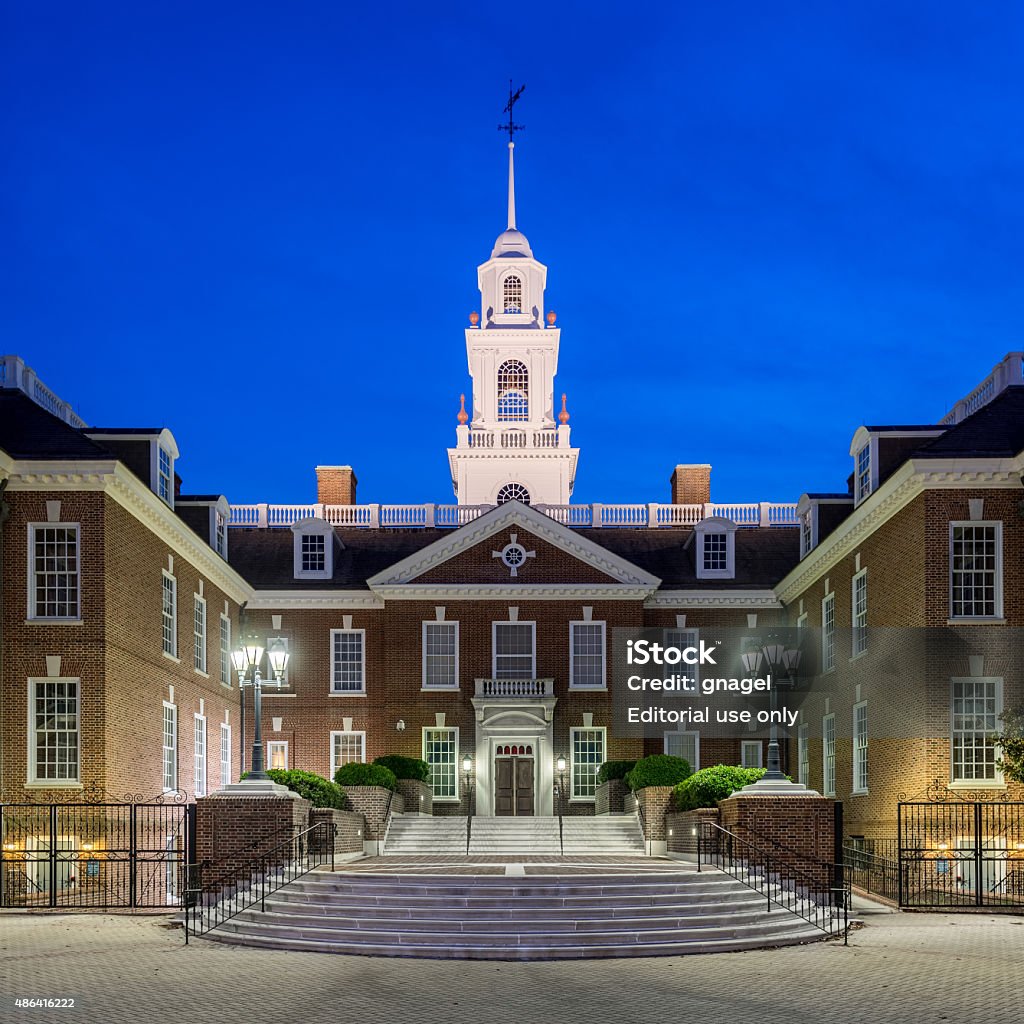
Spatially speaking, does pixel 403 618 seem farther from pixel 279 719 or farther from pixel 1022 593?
pixel 1022 593

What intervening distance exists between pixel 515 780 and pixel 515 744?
1011 millimetres

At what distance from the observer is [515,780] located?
42281mm

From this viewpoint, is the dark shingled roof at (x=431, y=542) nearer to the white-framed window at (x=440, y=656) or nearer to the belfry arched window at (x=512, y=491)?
the white-framed window at (x=440, y=656)

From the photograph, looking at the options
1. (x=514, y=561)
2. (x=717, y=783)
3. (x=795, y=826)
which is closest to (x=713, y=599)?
(x=514, y=561)

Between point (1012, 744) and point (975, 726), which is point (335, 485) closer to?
point (975, 726)

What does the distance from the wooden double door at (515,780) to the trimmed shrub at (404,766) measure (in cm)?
324

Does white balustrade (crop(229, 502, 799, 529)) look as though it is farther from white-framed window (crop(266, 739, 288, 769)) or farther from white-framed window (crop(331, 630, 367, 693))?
white-framed window (crop(266, 739, 288, 769))

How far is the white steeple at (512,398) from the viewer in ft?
198

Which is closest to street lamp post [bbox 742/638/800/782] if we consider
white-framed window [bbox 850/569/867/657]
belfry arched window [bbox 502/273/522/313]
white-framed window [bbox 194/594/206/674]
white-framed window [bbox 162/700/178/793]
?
white-framed window [bbox 850/569/867/657]

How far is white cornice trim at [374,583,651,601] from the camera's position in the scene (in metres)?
42.9

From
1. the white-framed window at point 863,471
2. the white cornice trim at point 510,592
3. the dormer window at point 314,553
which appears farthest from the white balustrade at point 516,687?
the white-framed window at point 863,471

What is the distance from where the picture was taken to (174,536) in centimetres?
3438

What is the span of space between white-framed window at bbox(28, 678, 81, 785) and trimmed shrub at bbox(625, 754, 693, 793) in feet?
43.8

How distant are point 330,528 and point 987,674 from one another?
22.8m
